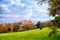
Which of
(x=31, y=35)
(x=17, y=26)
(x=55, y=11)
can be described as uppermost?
(x=55, y=11)

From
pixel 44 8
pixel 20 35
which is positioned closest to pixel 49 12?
pixel 44 8

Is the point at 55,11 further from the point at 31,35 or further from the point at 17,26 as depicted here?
the point at 17,26

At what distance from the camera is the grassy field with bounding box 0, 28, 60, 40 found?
5.76 meters

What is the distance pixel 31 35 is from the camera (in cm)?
586

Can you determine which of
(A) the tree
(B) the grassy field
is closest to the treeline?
(B) the grassy field

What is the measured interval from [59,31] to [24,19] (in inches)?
38.7

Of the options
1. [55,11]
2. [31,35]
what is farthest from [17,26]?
[55,11]

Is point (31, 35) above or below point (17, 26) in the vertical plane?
below

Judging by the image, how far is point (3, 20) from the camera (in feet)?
19.1

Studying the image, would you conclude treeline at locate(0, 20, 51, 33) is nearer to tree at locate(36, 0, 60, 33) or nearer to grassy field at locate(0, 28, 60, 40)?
grassy field at locate(0, 28, 60, 40)

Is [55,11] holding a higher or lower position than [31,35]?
higher

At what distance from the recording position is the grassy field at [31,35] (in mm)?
5762

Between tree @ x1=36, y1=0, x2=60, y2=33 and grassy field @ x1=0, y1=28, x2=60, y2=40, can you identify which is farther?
tree @ x1=36, y1=0, x2=60, y2=33

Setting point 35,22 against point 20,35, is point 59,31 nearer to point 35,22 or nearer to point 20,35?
point 35,22
